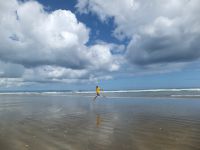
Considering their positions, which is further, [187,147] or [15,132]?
[15,132]

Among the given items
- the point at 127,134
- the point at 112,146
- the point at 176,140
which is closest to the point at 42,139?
the point at 112,146

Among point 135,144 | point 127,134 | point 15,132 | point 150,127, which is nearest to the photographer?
point 135,144

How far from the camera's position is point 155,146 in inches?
291

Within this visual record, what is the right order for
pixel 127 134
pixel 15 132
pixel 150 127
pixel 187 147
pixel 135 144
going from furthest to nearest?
pixel 150 127 < pixel 15 132 < pixel 127 134 < pixel 135 144 < pixel 187 147

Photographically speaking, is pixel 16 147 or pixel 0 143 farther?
pixel 0 143

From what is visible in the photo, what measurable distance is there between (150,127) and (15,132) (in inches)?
271

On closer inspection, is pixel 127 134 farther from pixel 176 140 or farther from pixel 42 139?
pixel 42 139

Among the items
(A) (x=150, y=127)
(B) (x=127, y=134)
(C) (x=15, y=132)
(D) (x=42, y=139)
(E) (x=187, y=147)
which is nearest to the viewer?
(E) (x=187, y=147)

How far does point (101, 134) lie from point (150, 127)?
3.05 meters

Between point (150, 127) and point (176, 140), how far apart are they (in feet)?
9.07

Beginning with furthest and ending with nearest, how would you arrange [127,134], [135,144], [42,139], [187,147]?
[127,134] < [42,139] < [135,144] < [187,147]

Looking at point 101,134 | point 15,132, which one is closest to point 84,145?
point 101,134

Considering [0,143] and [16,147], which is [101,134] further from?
[0,143]

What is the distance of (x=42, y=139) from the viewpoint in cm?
855
